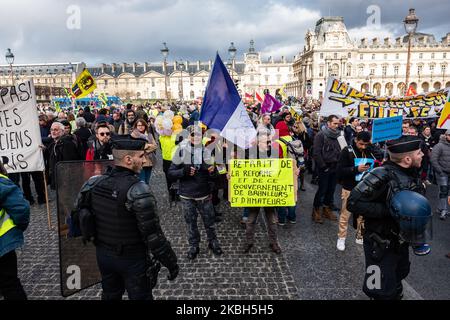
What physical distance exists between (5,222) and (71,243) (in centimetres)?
62

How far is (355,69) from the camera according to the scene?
92812mm

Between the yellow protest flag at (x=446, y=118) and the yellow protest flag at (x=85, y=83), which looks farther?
the yellow protest flag at (x=85, y=83)

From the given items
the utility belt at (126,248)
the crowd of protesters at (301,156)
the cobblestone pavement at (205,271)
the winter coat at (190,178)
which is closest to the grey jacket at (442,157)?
A: the crowd of protesters at (301,156)

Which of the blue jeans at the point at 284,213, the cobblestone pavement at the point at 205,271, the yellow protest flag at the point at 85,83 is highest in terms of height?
the yellow protest flag at the point at 85,83

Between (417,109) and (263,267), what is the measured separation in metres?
6.88

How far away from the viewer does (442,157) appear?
6.09 m

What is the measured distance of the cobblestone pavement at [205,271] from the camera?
3705 mm

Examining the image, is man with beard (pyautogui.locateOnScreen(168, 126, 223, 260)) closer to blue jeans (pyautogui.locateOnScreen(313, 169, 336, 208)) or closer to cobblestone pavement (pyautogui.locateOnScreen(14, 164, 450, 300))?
cobblestone pavement (pyautogui.locateOnScreen(14, 164, 450, 300))

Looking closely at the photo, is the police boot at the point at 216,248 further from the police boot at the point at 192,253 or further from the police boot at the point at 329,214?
the police boot at the point at 329,214

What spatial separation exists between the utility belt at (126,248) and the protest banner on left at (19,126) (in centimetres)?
357

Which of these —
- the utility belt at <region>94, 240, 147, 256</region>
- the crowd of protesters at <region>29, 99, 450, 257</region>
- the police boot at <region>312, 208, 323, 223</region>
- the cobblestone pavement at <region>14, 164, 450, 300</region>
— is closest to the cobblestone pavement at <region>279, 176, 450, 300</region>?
the cobblestone pavement at <region>14, 164, 450, 300</region>

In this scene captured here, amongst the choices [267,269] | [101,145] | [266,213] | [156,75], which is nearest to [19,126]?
[101,145]

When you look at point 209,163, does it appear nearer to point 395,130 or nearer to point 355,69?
point 395,130

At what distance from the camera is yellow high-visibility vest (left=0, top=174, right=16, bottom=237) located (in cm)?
284
